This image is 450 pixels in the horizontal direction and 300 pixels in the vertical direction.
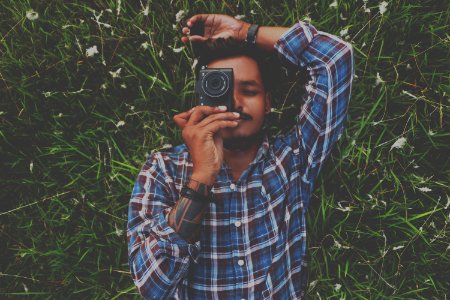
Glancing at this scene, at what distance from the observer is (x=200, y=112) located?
1824mm

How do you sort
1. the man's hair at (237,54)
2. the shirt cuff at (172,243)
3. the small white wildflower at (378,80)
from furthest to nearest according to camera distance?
1. the small white wildflower at (378,80)
2. the man's hair at (237,54)
3. the shirt cuff at (172,243)

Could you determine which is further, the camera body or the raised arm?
the raised arm

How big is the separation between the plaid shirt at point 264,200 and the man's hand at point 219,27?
0.23 meters

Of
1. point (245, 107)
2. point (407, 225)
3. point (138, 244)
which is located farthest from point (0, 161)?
point (407, 225)

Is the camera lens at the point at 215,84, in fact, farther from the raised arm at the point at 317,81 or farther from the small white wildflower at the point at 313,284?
the small white wildflower at the point at 313,284

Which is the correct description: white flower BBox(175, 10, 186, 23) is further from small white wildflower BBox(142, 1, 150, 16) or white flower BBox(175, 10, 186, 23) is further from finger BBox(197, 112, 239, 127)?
finger BBox(197, 112, 239, 127)

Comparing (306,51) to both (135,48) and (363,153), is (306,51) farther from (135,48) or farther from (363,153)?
(135,48)

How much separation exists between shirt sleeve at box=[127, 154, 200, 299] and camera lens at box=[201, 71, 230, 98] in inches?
22.2

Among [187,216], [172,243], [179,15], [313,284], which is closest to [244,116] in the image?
[187,216]

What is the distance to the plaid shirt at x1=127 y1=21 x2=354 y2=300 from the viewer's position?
1917mm

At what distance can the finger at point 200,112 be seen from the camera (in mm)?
1813

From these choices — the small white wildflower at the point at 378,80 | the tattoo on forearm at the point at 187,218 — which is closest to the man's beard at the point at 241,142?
the tattoo on forearm at the point at 187,218

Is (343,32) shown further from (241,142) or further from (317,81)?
(241,142)

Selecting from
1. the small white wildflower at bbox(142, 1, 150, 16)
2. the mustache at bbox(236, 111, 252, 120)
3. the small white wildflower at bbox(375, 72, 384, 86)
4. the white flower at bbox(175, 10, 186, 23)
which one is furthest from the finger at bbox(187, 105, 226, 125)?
the small white wildflower at bbox(375, 72, 384, 86)
